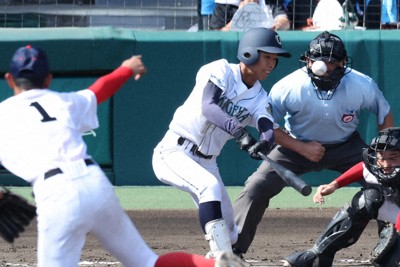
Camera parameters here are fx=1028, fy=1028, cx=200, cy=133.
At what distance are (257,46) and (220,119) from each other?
59cm

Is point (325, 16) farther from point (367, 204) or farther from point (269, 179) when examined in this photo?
point (367, 204)

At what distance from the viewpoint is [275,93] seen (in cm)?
742

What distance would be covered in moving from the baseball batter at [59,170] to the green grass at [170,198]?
4639 mm

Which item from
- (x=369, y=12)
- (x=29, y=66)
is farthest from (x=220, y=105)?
(x=369, y=12)

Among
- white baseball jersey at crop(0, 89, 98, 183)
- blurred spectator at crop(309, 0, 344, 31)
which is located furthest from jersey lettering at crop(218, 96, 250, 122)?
blurred spectator at crop(309, 0, 344, 31)

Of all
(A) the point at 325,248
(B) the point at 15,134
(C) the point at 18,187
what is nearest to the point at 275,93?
(A) the point at 325,248

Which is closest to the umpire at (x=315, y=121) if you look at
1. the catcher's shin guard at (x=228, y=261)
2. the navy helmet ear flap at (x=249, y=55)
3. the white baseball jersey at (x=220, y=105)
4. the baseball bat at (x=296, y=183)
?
the white baseball jersey at (x=220, y=105)

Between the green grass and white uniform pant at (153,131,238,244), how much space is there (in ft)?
9.53

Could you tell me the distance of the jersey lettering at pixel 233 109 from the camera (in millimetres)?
6508

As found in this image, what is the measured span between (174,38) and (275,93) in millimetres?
3136

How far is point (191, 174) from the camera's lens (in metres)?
6.30

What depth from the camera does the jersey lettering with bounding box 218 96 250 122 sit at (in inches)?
256

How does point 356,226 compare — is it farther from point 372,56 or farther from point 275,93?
point 372,56

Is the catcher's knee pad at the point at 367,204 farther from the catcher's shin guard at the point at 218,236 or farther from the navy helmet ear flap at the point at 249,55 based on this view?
the navy helmet ear flap at the point at 249,55
